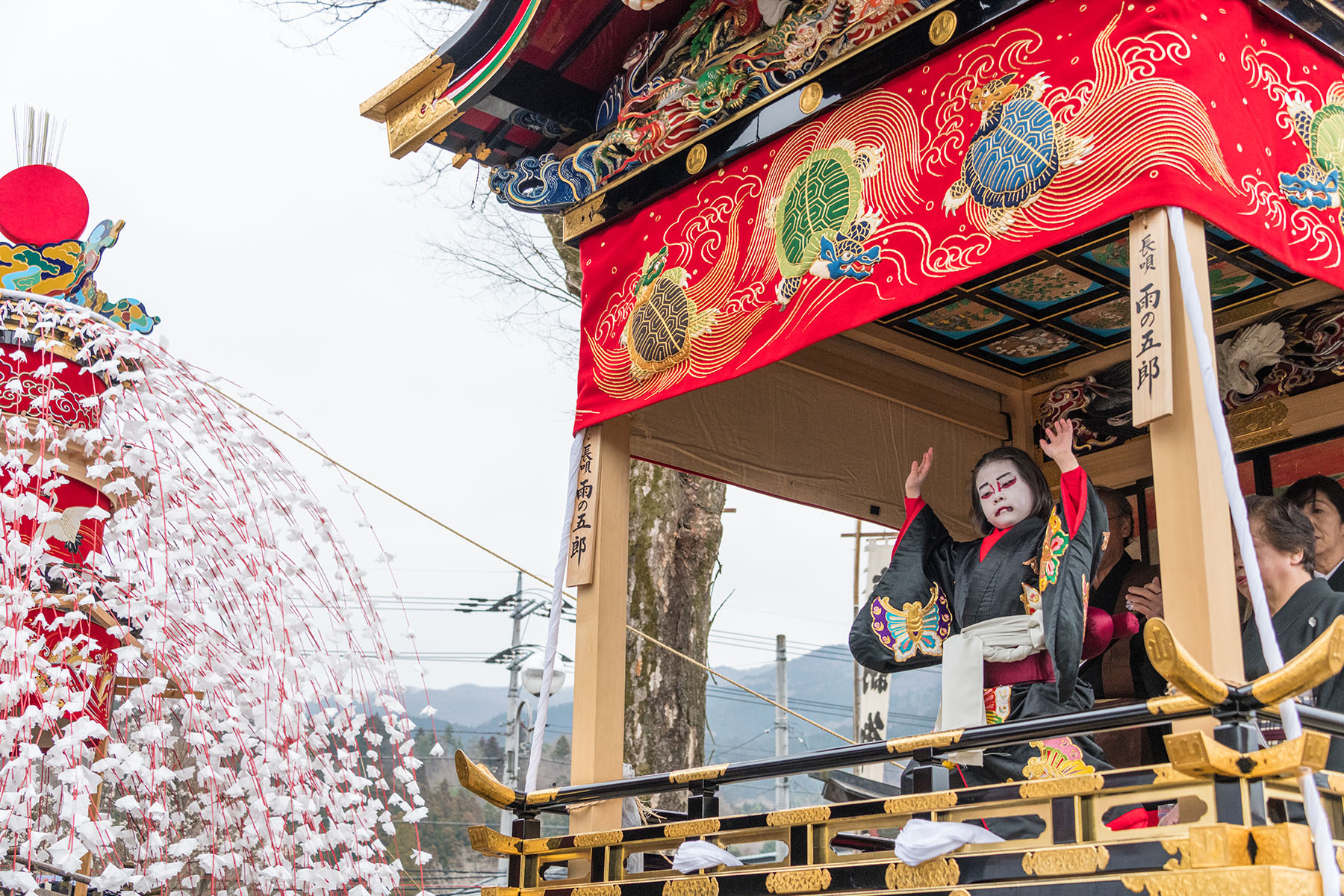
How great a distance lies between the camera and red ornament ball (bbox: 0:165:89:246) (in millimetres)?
5148

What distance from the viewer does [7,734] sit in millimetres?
2697

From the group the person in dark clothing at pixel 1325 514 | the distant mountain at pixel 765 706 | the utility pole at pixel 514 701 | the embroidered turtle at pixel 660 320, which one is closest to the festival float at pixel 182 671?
the embroidered turtle at pixel 660 320

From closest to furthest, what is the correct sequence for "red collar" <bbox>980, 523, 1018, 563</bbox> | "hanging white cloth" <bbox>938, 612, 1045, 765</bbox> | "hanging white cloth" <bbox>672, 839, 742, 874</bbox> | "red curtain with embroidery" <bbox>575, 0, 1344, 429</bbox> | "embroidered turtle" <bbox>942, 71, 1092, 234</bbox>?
"red curtain with embroidery" <bbox>575, 0, 1344, 429</bbox>
"embroidered turtle" <bbox>942, 71, 1092, 234</bbox>
"hanging white cloth" <bbox>672, 839, 742, 874</bbox>
"hanging white cloth" <bbox>938, 612, 1045, 765</bbox>
"red collar" <bbox>980, 523, 1018, 563</bbox>

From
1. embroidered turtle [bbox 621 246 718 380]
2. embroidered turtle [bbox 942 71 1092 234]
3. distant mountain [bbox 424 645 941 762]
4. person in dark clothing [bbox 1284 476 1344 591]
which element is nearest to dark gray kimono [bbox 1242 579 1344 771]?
person in dark clothing [bbox 1284 476 1344 591]

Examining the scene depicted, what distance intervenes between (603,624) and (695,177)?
1623 millimetres

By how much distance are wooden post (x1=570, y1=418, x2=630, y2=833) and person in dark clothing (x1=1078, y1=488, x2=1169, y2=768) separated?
1.86 m

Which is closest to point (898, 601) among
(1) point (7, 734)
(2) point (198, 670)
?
(2) point (198, 670)

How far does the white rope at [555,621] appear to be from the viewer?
→ 4066 millimetres

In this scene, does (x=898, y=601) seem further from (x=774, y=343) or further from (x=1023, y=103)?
(x=1023, y=103)

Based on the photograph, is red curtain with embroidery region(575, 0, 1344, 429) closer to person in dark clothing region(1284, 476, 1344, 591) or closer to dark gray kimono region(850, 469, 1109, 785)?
dark gray kimono region(850, 469, 1109, 785)

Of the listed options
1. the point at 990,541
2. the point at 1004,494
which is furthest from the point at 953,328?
the point at 990,541

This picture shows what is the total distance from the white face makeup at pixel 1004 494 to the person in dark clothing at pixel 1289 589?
2.23 feet

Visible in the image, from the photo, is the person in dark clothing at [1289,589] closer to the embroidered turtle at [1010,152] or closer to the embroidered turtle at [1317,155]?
the embroidered turtle at [1317,155]

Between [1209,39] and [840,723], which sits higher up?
[840,723]
